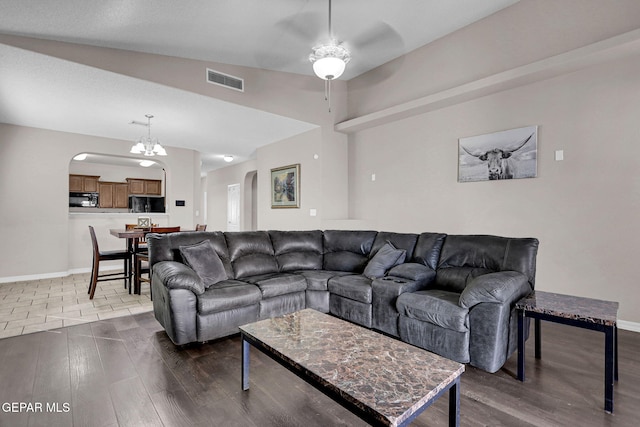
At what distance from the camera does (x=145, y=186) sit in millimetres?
9219

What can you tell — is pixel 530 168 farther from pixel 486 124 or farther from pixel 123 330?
pixel 123 330

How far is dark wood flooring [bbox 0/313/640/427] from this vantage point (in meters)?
1.70

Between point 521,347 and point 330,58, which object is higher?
point 330,58

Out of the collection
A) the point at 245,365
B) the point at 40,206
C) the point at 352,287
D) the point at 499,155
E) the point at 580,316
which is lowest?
the point at 245,365

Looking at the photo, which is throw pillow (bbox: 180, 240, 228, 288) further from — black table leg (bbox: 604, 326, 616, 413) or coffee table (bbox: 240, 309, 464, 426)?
black table leg (bbox: 604, 326, 616, 413)

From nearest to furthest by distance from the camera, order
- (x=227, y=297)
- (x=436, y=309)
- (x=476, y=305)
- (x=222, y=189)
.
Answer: (x=476, y=305) → (x=436, y=309) → (x=227, y=297) → (x=222, y=189)

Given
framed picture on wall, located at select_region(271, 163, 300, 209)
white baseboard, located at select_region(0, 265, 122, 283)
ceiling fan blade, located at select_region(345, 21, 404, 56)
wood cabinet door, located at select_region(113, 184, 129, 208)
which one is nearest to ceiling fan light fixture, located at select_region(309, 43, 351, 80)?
Answer: ceiling fan blade, located at select_region(345, 21, 404, 56)

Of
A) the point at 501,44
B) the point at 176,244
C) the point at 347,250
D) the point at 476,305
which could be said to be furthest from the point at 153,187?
the point at 476,305

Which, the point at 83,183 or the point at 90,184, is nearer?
the point at 83,183

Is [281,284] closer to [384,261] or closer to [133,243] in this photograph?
[384,261]

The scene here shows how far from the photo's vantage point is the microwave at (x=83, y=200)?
8.12 metres

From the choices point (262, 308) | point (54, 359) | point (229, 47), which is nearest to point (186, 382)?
point (262, 308)

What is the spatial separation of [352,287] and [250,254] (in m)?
1.31

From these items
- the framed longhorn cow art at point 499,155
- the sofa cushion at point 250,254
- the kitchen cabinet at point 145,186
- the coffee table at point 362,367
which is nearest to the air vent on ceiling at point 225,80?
the sofa cushion at point 250,254
